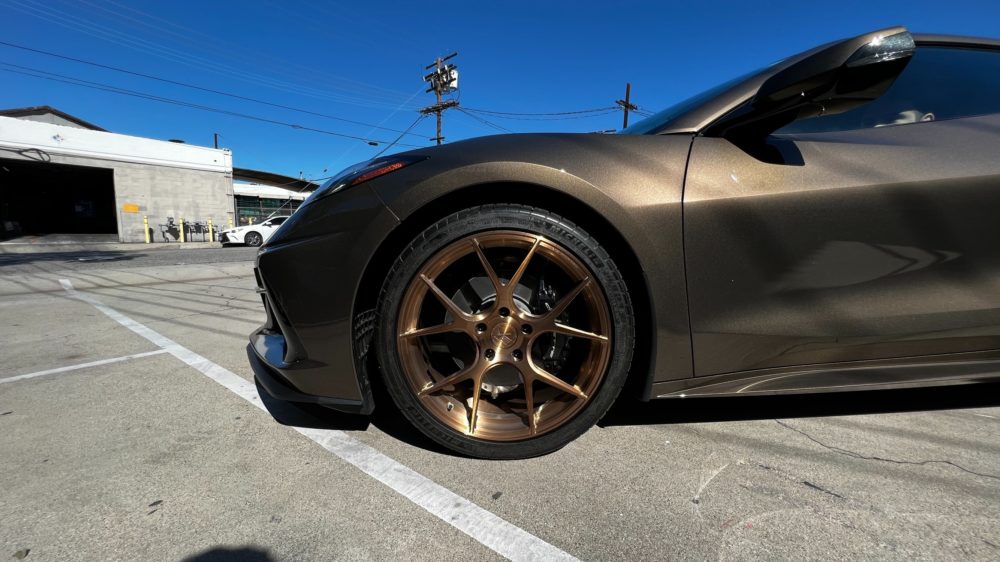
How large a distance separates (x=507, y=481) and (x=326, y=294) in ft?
2.93

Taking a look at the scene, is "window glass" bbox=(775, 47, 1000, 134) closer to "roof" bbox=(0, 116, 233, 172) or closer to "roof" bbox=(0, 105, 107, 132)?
"roof" bbox=(0, 116, 233, 172)

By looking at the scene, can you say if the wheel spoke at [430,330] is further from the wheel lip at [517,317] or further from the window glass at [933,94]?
the window glass at [933,94]

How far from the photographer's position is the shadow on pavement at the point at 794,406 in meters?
1.88

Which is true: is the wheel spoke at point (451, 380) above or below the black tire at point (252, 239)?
below

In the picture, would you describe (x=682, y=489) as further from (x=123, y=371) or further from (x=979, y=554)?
(x=123, y=371)

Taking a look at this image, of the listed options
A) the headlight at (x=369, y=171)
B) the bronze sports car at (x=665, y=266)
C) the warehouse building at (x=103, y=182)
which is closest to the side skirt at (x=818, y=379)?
the bronze sports car at (x=665, y=266)

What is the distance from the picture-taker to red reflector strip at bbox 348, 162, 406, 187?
1.57 metres

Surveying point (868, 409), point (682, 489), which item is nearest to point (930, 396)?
point (868, 409)

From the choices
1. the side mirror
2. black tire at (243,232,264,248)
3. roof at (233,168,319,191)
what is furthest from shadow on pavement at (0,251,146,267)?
roof at (233,168,319,191)

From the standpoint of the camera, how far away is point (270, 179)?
33.2 m

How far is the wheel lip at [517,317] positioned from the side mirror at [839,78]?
0.83 meters

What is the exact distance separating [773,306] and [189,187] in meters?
28.0

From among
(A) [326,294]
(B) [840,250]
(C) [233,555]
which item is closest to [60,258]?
(A) [326,294]

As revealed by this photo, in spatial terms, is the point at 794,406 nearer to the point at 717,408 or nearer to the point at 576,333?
the point at 717,408
